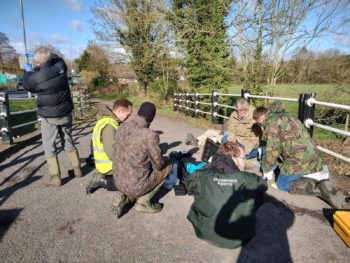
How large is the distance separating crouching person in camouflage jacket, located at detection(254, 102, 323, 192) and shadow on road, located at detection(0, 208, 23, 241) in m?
3.63

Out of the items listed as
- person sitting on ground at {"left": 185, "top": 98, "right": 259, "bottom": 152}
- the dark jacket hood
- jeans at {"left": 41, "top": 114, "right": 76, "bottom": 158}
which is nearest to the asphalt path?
jeans at {"left": 41, "top": 114, "right": 76, "bottom": 158}

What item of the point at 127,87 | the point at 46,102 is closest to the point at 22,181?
the point at 46,102

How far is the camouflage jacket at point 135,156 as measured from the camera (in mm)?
3115

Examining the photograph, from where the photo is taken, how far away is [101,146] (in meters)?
3.89

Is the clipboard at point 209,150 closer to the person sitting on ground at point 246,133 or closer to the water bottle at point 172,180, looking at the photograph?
the person sitting on ground at point 246,133

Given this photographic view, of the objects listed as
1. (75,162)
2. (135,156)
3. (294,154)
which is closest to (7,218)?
(75,162)

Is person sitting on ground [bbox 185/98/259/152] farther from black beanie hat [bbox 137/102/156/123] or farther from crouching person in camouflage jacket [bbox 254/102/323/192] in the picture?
black beanie hat [bbox 137/102/156/123]

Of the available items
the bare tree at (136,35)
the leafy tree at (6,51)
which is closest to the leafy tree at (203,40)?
the bare tree at (136,35)

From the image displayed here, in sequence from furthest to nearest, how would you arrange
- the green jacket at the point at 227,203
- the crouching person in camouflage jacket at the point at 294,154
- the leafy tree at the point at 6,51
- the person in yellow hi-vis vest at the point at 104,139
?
the leafy tree at the point at 6,51, the person in yellow hi-vis vest at the point at 104,139, the crouching person in camouflage jacket at the point at 294,154, the green jacket at the point at 227,203

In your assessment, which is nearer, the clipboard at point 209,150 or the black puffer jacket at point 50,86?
the black puffer jacket at point 50,86

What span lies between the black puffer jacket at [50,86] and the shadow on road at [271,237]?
3.31 metres

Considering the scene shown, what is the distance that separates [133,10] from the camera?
2039 cm

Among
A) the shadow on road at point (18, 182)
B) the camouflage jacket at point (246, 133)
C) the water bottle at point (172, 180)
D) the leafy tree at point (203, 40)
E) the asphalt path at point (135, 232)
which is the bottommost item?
the shadow on road at point (18, 182)

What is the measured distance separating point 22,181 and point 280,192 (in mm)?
4271
